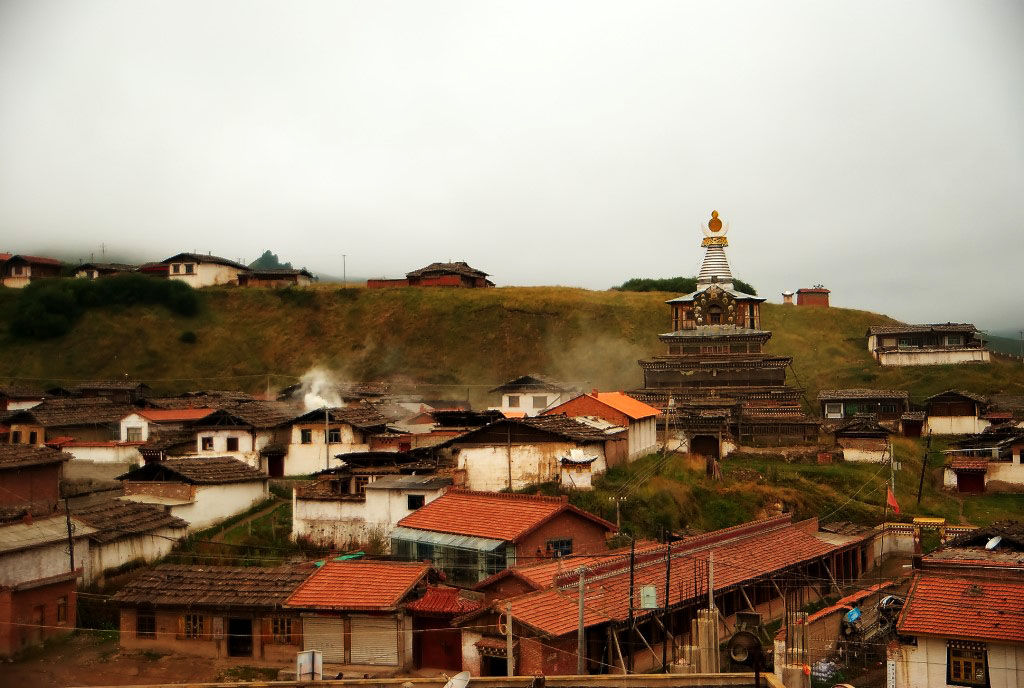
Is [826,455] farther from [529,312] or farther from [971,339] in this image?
[529,312]

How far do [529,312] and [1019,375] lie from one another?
41495 mm

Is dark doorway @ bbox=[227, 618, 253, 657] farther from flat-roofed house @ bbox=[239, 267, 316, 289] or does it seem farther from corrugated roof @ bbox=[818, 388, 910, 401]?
flat-roofed house @ bbox=[239, 267, 316, 289]

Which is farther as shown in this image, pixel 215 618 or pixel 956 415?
pixel 956 415

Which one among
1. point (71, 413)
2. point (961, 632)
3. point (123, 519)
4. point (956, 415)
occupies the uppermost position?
point (71, 413)

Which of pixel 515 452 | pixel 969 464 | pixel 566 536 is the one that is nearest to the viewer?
pixel 566 536

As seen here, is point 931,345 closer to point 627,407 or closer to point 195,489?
point 627,407

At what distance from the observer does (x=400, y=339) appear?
86.5 metres

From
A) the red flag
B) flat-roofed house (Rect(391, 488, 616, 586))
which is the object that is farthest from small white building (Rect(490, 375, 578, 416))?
flat-roofed house (Rect(391, 488, 616, 586))

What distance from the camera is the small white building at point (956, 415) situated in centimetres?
5103

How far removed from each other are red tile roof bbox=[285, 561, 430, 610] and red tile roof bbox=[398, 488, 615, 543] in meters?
2.59

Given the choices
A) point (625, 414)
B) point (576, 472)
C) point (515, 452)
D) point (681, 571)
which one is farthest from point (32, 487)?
point (625, 414)

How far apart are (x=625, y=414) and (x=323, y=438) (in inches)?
542

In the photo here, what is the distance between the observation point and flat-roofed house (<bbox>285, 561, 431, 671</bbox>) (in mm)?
24188

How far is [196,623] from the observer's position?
2556 cm
